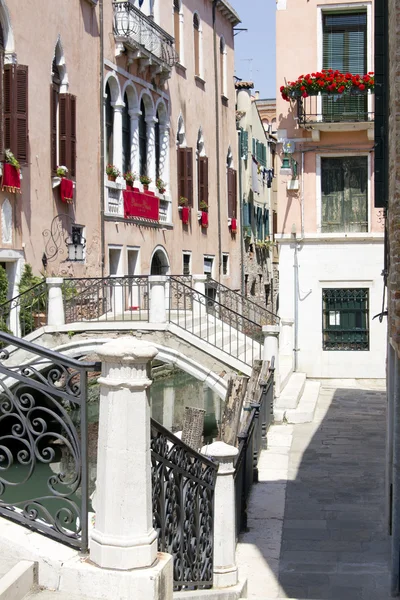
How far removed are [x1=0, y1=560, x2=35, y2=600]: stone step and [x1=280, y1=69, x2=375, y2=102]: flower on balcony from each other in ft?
50.1

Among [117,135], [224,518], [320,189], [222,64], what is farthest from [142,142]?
[224,518]

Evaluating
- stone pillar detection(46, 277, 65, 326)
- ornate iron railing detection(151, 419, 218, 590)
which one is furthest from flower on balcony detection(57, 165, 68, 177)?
ornate iron railing detection(151, 419, 218, 590)

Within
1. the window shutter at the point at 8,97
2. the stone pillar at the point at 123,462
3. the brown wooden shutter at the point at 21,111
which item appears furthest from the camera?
the brown wooden shutter at the point at 21,111

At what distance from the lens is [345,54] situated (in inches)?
727

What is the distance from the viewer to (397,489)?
7.11m

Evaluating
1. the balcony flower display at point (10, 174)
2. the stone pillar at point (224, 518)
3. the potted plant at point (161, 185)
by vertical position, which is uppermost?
the potted plant at point (161, 185)

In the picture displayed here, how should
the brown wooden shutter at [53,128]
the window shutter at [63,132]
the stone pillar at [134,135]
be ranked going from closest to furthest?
the brown wooden shutter at [53,128] → the window shutter at [63,132] → the stone pillar at [134,135]

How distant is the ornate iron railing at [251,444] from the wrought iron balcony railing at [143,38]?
8.61 m

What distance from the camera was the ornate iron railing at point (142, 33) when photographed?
18.9 metres

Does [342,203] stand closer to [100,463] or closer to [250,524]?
[250,524]

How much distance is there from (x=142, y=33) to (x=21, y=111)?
21.9 feet

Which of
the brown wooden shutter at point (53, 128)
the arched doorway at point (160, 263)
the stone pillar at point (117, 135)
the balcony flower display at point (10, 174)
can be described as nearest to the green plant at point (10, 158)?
the balcony flower display at point (10, 174)

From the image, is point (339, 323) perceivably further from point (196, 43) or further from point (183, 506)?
point (183, 506)

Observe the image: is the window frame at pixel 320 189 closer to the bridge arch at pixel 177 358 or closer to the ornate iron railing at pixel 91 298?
the ornate iron railing at pixel 91 298
